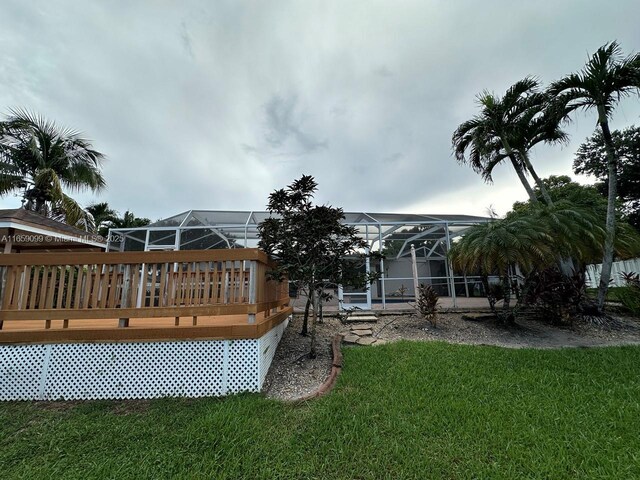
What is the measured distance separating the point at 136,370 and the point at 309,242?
117 inches

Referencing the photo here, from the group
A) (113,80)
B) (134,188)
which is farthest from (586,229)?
(134,188)

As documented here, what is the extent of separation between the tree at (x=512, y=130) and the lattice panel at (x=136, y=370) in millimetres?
9956

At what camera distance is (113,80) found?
7.15m

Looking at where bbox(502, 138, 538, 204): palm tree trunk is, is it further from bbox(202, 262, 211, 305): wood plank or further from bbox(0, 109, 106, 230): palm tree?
bbox(0, 109, 106, 230): palm tree

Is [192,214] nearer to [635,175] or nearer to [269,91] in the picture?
[269,91]

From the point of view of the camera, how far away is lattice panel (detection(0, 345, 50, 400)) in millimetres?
3477

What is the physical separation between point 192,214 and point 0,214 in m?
5.41

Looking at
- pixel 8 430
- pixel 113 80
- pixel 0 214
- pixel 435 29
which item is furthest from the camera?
pixel 113 80

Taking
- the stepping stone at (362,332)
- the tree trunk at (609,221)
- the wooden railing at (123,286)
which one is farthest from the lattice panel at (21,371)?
the tree trunk at (609,221)

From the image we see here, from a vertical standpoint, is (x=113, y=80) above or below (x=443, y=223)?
above

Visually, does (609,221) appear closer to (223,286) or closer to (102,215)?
(223,286)

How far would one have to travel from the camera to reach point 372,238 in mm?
10031

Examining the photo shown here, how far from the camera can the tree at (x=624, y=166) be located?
47.4 ft

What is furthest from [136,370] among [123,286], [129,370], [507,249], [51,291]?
[507,249]
